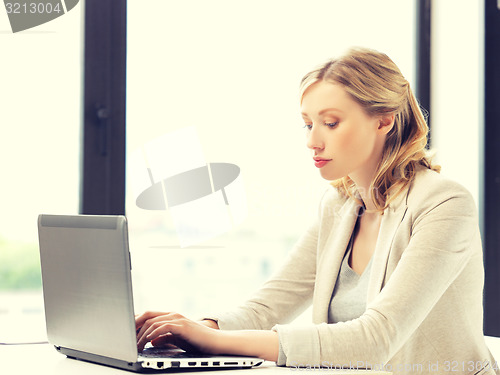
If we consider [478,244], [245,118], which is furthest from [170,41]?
[478,244]

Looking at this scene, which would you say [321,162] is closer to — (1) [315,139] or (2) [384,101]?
(1) [315,139]

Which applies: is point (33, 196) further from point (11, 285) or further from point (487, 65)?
point (487, 65)

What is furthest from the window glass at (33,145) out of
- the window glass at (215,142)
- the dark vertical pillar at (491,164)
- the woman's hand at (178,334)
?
the dark vertical pillar at (491,164)

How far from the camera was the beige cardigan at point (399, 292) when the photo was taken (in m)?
1.11

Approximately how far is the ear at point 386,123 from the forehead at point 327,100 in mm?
77

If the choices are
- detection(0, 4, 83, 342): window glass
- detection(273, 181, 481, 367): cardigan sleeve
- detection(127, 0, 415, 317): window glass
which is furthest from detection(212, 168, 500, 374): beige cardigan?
detection(0, 4, 83, 342): window glass

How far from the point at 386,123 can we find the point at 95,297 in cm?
81

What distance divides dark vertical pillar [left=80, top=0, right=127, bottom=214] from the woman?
34.6 inches

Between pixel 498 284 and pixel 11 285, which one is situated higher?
pixel 11 285

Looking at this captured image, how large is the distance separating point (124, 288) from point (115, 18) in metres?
1.55

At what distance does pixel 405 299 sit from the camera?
1169mm

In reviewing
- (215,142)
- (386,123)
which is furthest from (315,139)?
(215,142)

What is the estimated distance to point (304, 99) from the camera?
4.92ft

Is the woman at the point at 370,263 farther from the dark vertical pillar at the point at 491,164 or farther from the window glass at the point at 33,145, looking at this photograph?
the dark vertical pillar at the point at 491,164
